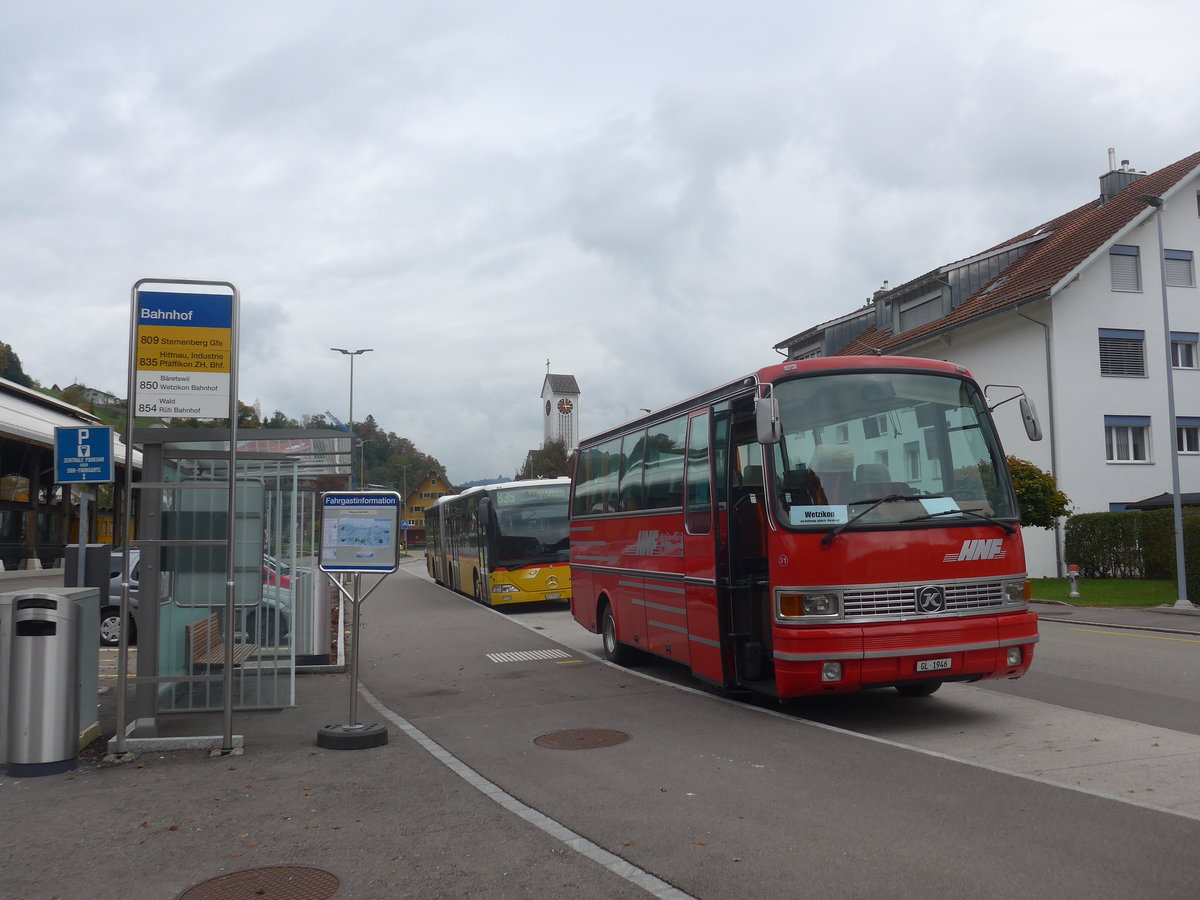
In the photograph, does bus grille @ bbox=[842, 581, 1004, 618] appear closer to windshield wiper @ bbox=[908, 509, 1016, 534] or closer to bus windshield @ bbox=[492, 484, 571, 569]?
windshield wiper @ bbox=[908, 509, 1016, 534]

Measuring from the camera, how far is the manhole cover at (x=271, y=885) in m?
4.91

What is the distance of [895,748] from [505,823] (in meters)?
3.29

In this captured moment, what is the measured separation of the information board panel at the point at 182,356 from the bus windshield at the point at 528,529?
1588 centimetres

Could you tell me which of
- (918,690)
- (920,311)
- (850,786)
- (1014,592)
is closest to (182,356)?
(850,786)

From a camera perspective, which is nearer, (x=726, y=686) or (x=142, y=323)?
(x=142, y=323)

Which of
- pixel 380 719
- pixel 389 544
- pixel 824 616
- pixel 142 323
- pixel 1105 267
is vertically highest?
pixel 1105 267

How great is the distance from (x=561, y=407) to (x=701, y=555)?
16018 centimetres

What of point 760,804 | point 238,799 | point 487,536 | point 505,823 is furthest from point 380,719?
point 487,536

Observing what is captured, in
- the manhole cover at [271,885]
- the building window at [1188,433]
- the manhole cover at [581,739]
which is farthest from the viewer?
the building window at [1188,433]

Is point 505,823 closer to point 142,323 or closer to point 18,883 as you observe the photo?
point 18,883

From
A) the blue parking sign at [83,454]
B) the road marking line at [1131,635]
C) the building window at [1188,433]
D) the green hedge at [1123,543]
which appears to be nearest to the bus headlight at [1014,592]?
the road marking line at [1131,635]

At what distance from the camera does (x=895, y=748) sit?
7.76 metres

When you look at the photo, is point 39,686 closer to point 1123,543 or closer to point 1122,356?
point 1123,543

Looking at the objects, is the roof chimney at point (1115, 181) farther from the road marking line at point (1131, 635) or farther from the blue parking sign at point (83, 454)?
the blue parking sign at point (83, 454)
